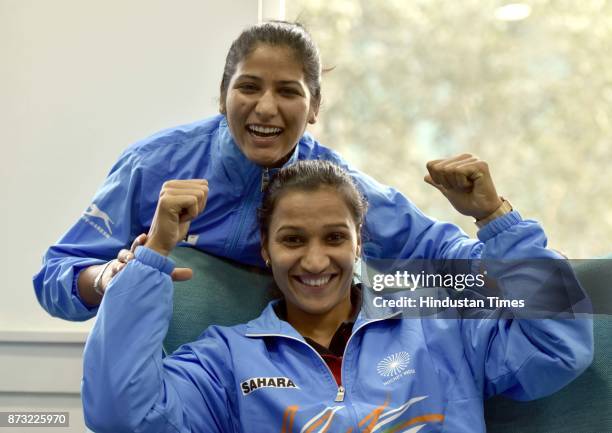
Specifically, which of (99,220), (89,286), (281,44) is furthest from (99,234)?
(281,44)

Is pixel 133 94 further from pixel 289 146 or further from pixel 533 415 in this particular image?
pixel 533 415

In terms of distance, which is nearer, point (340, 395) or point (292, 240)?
point (340, 395)

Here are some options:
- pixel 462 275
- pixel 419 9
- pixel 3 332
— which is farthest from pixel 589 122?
pixel 3 332

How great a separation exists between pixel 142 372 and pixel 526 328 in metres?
0.53

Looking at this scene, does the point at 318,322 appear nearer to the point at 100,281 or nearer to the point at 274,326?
the point at 274,326

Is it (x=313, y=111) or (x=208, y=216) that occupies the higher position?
(x=313, y=111)

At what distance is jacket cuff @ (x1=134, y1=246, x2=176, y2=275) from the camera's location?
3.22 feet

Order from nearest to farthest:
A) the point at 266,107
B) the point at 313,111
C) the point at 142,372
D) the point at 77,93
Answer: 1. the point at 142,372
2. the point at 266,107
3. the point at 313,111
4. the point at 77,93

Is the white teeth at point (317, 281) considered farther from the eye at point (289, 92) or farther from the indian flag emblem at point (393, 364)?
the eye at point (289, 92)

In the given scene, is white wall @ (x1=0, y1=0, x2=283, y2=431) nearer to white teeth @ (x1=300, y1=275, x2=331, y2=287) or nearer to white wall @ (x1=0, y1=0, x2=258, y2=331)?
white wall @ (x1=0, y1=0, x2=258, y2=331)

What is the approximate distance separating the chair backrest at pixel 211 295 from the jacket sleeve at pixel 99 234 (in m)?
0.11

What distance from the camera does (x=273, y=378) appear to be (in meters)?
1.04

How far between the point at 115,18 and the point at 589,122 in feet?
4.17

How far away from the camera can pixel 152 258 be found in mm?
984
